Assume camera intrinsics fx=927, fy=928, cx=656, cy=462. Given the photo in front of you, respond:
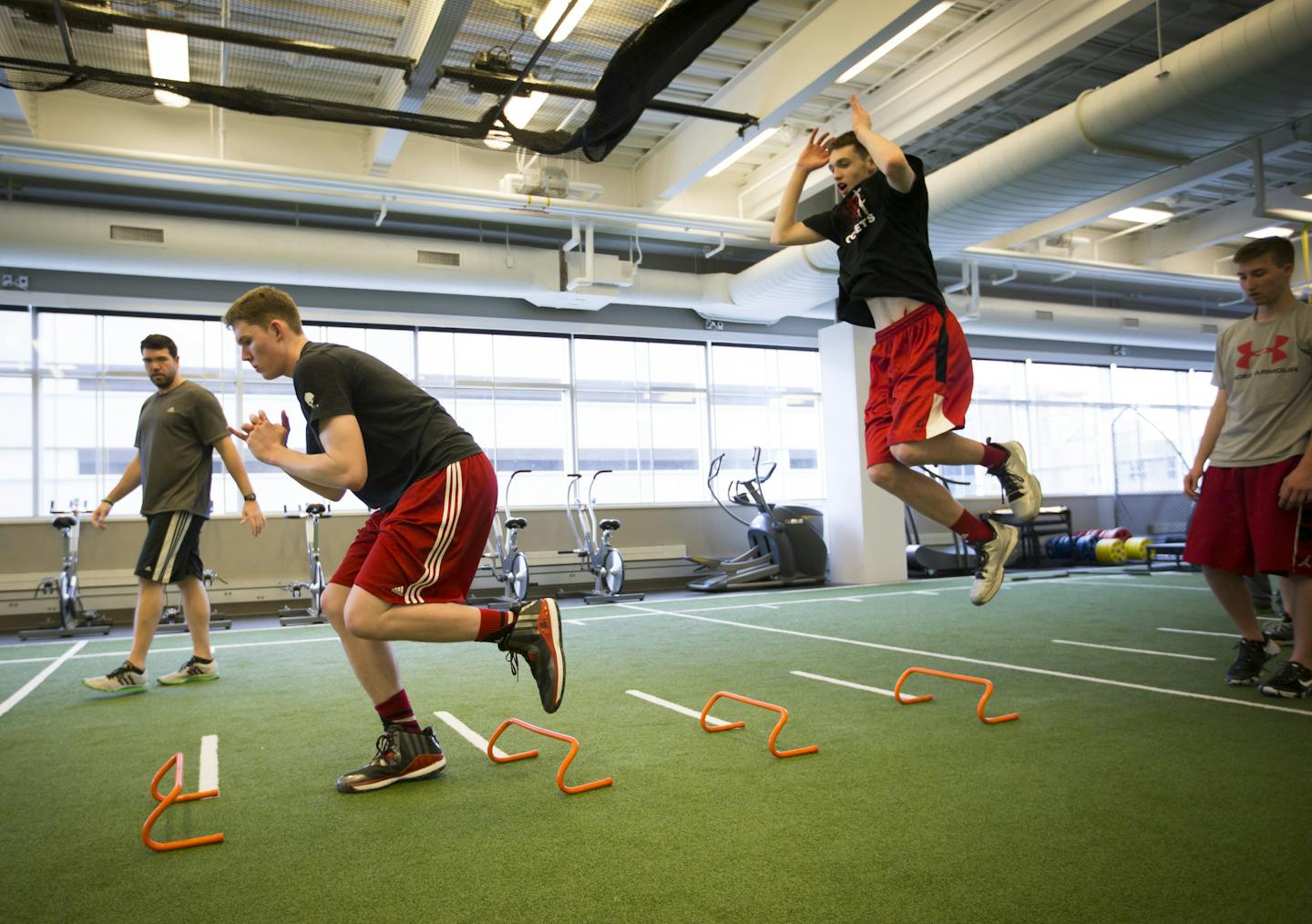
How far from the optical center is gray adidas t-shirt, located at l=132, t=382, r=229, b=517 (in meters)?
4.32

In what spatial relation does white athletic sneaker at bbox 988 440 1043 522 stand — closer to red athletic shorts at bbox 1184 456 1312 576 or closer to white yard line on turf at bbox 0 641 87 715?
red athletic shorts at bbox 1184 456 1312 576

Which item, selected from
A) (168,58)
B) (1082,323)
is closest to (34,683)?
(168,58)

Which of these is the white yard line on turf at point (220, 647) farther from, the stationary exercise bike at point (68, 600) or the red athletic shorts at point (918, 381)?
the red athletic shorts at point (918, 381)

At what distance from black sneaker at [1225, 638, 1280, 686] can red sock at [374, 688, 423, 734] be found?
9.60 feet

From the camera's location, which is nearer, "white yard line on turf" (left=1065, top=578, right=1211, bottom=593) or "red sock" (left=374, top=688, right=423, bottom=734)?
"red sock" (left=374, top=688, right=423, bottom=734)

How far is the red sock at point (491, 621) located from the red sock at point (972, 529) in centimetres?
152

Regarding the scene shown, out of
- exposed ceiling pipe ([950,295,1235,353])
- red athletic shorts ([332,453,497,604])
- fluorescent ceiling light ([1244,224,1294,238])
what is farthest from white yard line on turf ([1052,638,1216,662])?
fluorescent ceiling light ([1244,224,1294,238])

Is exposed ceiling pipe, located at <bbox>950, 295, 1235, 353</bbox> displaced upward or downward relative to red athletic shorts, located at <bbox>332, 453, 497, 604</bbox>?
upward

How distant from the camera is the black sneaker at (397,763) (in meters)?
2.45

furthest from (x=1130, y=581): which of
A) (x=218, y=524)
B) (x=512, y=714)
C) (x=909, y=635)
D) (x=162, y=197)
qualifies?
(x=162, y=197)

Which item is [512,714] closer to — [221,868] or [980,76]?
[221,868]

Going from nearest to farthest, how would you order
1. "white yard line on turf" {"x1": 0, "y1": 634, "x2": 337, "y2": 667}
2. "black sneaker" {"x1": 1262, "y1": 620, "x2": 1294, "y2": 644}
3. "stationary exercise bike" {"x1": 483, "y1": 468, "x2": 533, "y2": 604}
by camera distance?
"black sneaker" {"x1": 1262, "y1": 620, "x2": 1294, "y2": 644} < "white yard line on turf" {"x1": 0, "y1": 634, "x2": 337, "y2": 667} < "stationary exercise bike" {"x1": 483, "y1": 468, "x2": 533, "y2": 604}

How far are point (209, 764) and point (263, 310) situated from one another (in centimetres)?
137

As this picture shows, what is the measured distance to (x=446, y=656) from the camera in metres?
5.24
